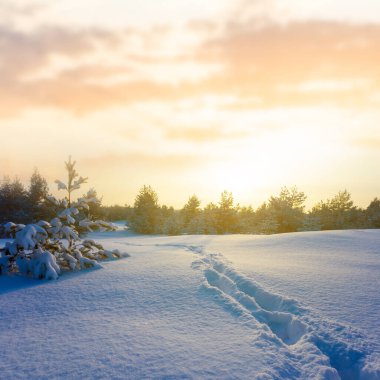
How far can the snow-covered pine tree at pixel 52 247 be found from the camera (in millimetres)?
6004

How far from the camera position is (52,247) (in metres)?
6.99

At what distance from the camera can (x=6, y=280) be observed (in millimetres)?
5930

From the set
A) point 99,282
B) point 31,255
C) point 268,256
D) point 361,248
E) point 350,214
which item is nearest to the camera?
point 99,282

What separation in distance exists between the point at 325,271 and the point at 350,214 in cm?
3127

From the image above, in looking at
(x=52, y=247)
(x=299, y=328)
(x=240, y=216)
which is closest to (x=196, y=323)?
(x=299, y=328)

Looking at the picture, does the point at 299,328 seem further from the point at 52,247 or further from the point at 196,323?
the point at 52,247

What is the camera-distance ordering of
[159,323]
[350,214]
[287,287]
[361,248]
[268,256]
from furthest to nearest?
[350,214]
[361,248]
[268,256]
[287,287]
[159,323]

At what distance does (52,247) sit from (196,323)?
477 cm

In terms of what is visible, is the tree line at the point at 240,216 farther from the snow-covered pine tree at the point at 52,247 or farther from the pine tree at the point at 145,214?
the snow-covered pine tree at the point at 52,247

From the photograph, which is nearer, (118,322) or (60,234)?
(118,322)

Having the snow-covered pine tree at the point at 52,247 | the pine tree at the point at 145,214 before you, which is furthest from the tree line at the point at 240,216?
the snow-covered pine tree at the point at 52,247

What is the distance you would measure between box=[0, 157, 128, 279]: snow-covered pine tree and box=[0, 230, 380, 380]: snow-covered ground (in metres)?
0.34

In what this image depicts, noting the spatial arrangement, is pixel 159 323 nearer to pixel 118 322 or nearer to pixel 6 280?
pixel 118 322

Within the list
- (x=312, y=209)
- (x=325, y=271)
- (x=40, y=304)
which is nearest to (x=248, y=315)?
(x=325, y=271)
